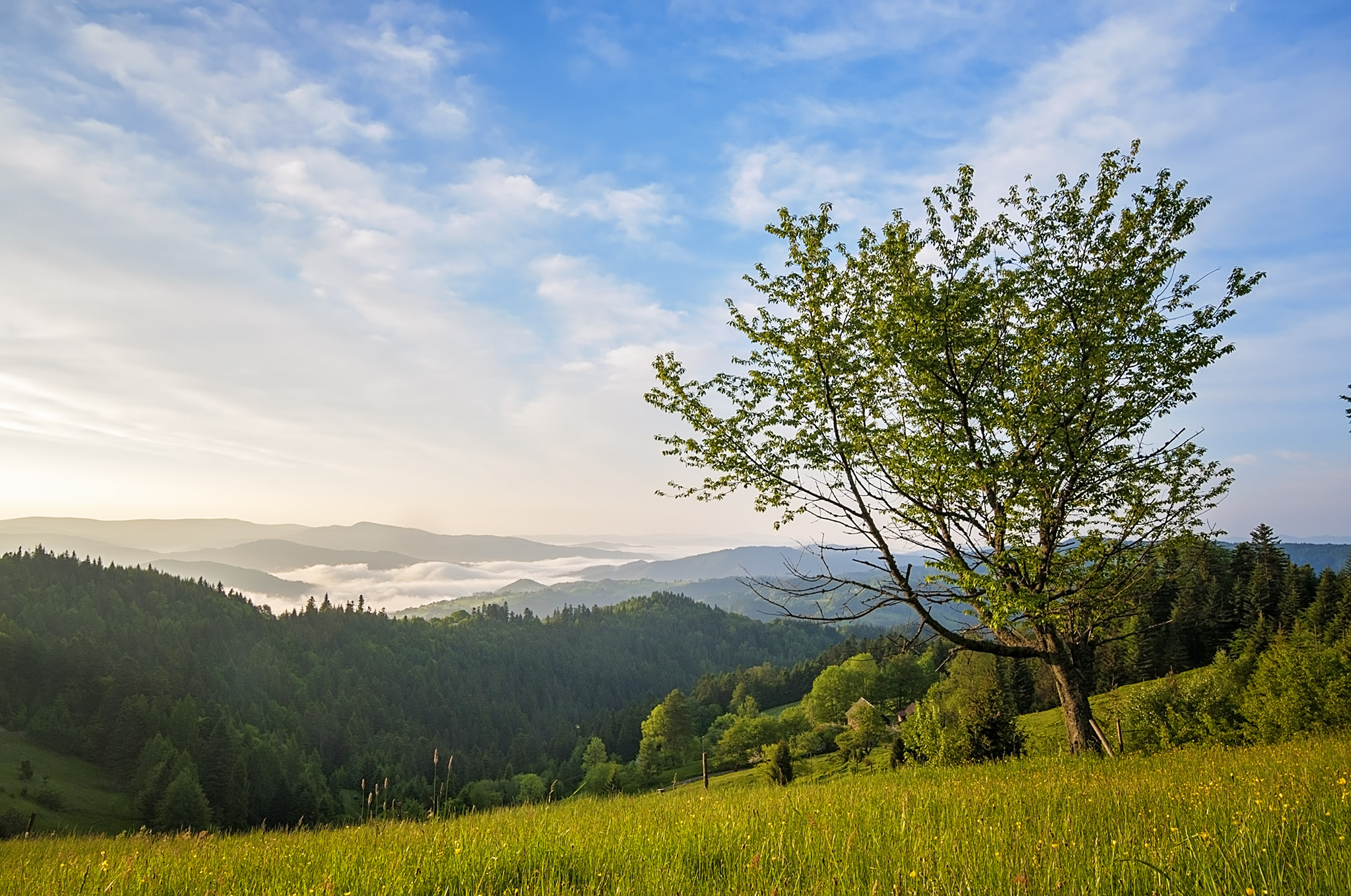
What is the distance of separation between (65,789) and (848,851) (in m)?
141

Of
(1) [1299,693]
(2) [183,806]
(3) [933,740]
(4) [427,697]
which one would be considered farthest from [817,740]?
(4) [427,697]

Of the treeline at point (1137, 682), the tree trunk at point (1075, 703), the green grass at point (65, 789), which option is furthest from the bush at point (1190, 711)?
the green grass at point (65, 789)

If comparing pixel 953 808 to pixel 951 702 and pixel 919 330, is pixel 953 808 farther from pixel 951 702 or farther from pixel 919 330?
pixel 951 702

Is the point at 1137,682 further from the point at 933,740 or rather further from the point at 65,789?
the point at 65,789

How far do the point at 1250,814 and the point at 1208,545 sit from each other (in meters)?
12.9

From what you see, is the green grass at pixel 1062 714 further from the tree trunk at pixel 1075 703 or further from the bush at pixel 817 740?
the tree trunk at pixel 1075 703

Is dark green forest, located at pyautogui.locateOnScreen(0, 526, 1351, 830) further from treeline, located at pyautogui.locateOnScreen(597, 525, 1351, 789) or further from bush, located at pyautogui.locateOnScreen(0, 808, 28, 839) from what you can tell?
bush, located at pyautogui.locateOnScreen(0, 808, 28, 839)

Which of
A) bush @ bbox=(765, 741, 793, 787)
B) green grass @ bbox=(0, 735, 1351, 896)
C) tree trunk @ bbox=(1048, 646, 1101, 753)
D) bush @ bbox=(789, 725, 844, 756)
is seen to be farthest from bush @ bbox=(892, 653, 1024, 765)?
bush @ bbox=(789, 725, 844, 756)

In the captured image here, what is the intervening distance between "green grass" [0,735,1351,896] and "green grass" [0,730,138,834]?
4365 inches

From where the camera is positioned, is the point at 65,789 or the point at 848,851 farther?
the point at 65,789

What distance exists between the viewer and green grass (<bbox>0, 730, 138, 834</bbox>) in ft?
285

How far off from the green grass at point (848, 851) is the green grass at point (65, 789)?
111m

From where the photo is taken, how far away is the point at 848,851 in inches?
180

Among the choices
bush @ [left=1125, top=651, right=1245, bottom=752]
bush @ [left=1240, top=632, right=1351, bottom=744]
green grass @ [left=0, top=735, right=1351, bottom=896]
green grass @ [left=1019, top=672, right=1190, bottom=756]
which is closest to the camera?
green grass @ [left=0, top=735, right=1351, bottom=896]
